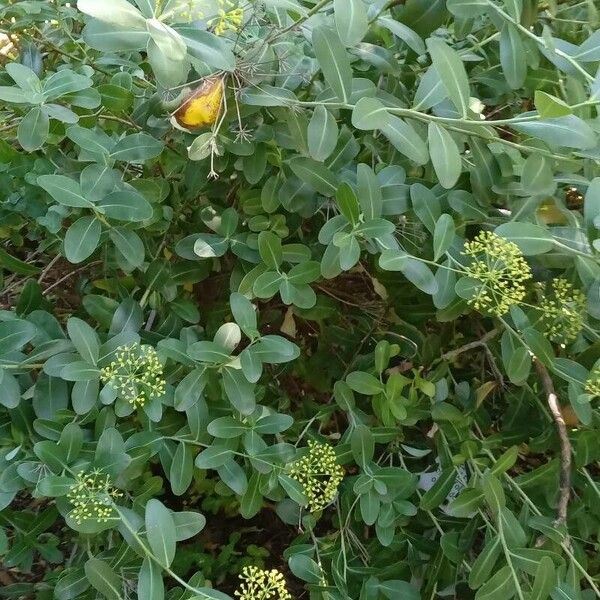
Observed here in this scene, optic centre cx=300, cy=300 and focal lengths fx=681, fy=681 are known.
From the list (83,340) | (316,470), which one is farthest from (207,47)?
(316,470)

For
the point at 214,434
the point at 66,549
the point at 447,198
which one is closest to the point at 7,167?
the point at 214,434

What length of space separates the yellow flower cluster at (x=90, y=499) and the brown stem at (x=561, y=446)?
2.03 feet

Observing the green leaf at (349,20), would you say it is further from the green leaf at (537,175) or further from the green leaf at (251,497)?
the green leaf at (251,497)

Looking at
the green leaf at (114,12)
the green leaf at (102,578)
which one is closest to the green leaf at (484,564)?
the green leaf at (102,578)

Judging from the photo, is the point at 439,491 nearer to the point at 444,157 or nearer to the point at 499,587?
the point at 499,587

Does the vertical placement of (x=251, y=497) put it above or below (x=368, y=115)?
below

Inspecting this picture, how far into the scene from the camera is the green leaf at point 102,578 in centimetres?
83

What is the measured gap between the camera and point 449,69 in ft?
2.53

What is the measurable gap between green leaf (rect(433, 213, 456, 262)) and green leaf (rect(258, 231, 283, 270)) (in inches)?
8.6

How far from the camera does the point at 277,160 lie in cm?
97

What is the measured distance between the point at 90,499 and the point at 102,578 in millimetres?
101

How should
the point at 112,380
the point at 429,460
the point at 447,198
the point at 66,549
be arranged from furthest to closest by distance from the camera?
the point at 66,549 < the point at 429,460 < the point at 447,198 < the point at 112,380

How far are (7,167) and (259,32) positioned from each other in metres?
0.42

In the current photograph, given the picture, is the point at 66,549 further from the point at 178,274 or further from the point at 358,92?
the point at 358,92
